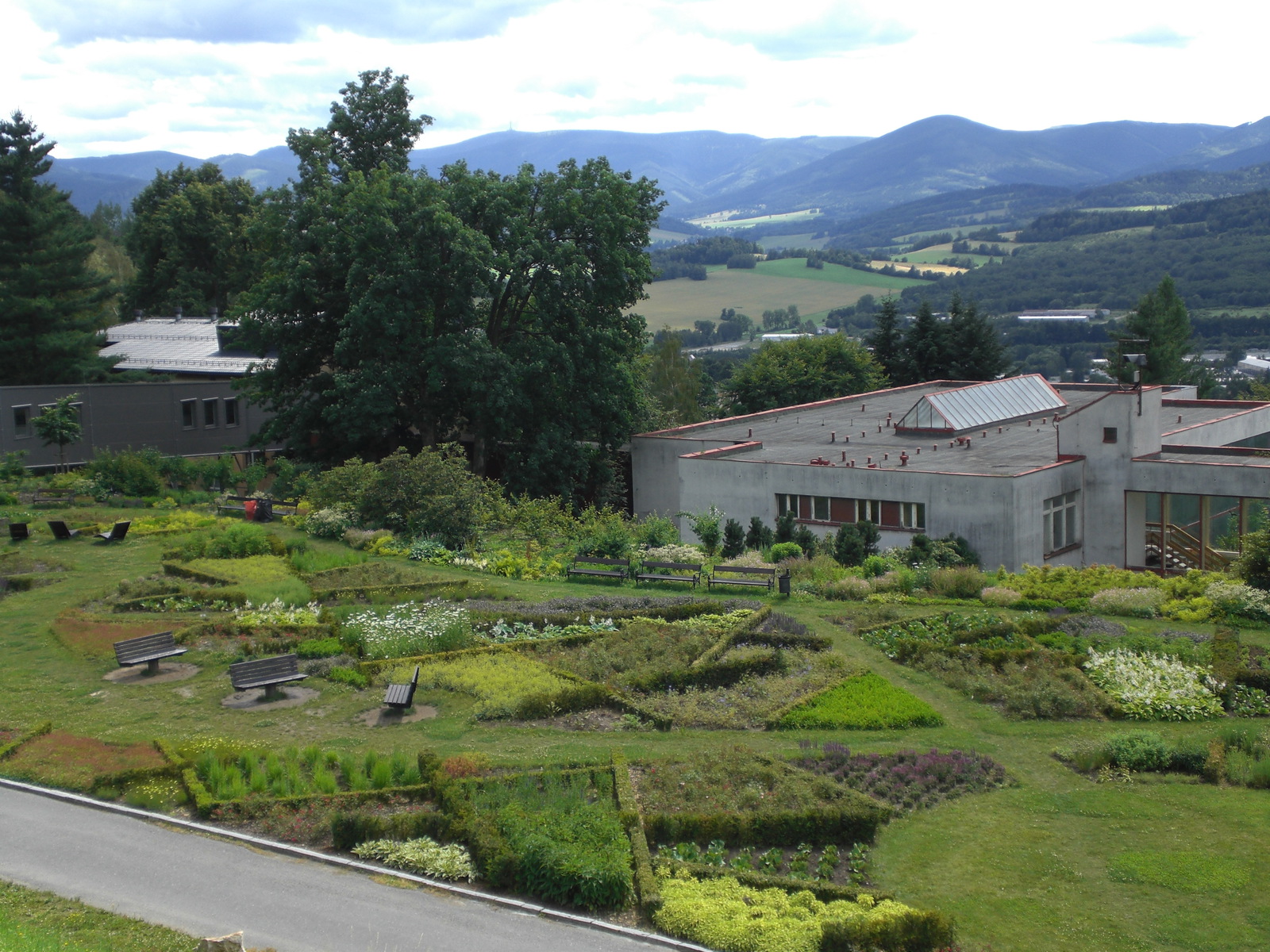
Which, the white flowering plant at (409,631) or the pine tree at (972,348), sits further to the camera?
the pine tree at (972,348)

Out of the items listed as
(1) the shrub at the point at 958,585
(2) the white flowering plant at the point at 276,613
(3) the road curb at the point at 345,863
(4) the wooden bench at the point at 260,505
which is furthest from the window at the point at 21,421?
(1) the shrub at the point at 958,585

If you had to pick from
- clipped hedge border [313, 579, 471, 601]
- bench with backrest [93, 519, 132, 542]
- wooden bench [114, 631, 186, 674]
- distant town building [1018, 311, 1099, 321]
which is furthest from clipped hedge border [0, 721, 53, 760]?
distant town building [1018, 311, 1099, 321]

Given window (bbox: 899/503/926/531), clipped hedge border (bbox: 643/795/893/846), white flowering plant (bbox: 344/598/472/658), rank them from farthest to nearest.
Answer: window (bbox: 899/503/926/531) < white flowering plant (bbox: 344/598/472/658) < clipped hedge border (bbox: 643/795/893/846)

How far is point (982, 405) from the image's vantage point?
1619 inches

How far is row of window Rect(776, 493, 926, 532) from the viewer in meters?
30.5

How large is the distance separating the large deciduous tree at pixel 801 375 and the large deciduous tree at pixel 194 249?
30.3 m

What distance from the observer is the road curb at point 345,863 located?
10648mm

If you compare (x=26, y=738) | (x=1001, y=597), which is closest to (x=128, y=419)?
(x=26, y=738)

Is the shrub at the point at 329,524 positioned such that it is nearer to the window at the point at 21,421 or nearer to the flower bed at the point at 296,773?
the flower bed at the point at 296,773

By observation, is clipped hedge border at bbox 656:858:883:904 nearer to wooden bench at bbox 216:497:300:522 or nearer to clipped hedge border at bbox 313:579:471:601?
clipped hedge border at bbox 313:579:471:601

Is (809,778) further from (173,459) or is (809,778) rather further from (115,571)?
(173,459)

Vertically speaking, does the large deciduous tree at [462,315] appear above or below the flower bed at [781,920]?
above

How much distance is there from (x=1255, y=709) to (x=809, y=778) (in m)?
7.06

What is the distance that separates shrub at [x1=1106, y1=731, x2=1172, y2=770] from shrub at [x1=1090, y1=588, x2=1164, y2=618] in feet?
22.8
